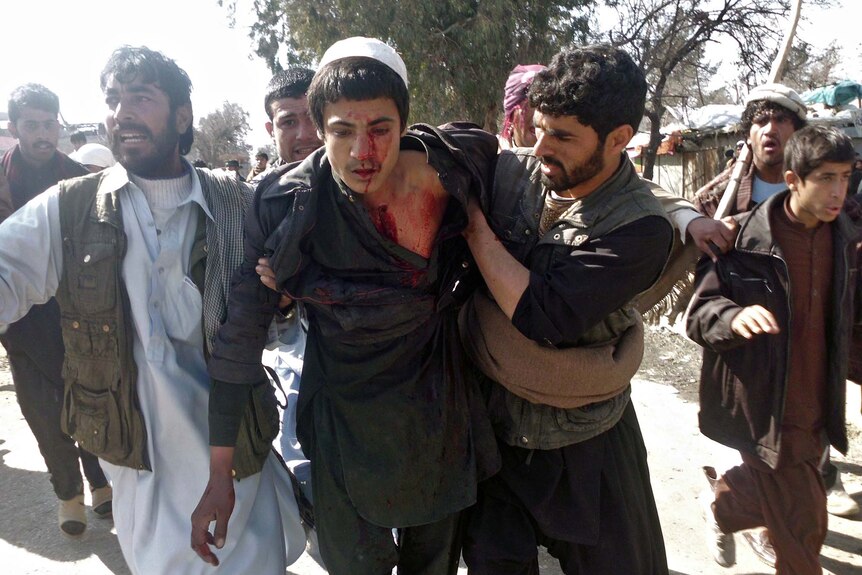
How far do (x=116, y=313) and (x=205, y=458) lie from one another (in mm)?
550

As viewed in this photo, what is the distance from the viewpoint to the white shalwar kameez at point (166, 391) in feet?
6.44

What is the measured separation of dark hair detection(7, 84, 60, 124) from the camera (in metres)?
3.64

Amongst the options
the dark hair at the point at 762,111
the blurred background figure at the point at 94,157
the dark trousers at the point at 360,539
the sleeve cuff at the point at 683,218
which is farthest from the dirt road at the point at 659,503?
the blurred background figure at the point at 94,157

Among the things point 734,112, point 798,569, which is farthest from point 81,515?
point 734,112

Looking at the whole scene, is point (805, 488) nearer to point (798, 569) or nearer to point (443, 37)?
point (798, 569)

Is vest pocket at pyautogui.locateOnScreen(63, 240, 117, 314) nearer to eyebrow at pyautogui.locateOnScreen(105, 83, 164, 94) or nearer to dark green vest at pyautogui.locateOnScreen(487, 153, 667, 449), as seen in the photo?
eyebrow at pyautogui.locateOnScreen(105, 83, 164, 94)

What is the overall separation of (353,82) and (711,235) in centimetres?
148

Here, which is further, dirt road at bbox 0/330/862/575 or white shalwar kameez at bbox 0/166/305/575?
dirt road at bbox 0/330/862/575

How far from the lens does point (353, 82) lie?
161cm

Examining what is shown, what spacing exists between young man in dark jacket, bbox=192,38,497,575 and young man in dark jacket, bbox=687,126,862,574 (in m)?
1.10

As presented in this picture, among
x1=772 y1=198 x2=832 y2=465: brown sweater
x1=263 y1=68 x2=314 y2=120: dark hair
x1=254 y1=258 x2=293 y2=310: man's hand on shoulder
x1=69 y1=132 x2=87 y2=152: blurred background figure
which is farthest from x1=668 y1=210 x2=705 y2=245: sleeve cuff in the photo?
x1=69 y1=132 x2=87 y2=152: blurred background figure

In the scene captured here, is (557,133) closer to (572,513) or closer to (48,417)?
(572,513)

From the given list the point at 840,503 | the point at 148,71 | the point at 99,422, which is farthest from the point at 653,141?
the point at 99,422

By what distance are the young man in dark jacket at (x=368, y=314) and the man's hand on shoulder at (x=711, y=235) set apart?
961mm
